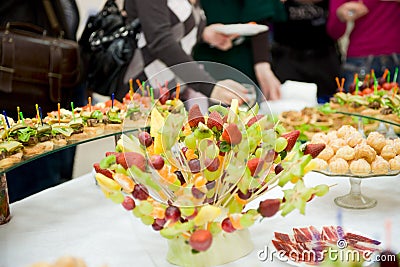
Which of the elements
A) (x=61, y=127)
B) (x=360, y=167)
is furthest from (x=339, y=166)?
(x=61, y=127)

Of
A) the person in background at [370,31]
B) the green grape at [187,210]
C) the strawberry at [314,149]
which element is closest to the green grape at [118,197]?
the green grape at [187,210]

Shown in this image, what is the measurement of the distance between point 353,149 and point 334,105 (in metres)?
0.54

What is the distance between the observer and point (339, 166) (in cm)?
122

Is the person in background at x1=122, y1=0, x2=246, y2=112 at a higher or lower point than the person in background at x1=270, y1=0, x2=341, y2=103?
higher

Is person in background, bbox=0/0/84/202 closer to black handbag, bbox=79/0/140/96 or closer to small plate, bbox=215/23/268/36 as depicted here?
black handbag, bbox=79/0/140/96

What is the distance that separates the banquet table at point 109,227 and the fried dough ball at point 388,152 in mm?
99

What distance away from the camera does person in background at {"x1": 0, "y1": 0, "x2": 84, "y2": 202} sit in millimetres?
1782

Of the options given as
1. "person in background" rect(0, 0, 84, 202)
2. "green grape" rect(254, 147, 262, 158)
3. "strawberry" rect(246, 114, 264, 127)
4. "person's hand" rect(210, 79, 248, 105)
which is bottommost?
"person in background" rect(0, 0, 84, 202)

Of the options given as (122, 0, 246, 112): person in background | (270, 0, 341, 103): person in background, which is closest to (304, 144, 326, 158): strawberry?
(122, 0, 246, 112): person in background

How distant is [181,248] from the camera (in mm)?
958

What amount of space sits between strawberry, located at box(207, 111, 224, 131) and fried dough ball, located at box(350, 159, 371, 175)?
358 mm

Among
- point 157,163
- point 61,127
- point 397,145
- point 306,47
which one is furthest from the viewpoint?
point 306,47

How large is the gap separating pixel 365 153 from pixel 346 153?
0.13 feet

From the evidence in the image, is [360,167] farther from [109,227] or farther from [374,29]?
[374,29]
